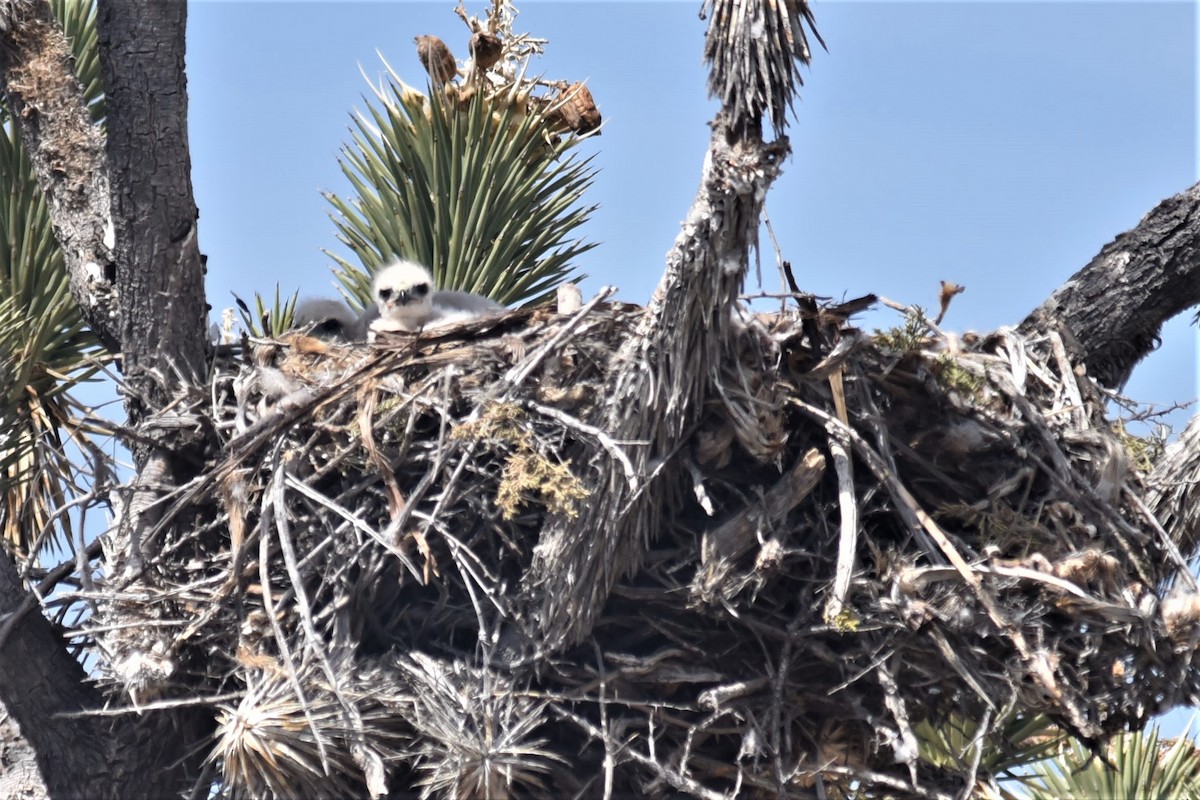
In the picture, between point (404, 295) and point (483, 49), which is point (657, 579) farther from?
→ point (483, 49)

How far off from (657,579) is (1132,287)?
258cm

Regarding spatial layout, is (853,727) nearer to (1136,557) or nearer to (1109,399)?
(1136,557)

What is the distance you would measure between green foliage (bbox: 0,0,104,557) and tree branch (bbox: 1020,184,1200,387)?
13.8ft

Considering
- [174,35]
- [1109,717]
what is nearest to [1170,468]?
[1109,717]

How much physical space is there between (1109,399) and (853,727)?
170cm

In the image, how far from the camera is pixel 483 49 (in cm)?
846

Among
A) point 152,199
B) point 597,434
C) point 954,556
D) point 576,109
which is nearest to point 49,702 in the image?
point 152,199

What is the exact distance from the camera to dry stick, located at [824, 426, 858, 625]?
212 inches

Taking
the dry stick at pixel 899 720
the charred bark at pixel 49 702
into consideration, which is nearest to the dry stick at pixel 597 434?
the dry stick at pixel 899 720

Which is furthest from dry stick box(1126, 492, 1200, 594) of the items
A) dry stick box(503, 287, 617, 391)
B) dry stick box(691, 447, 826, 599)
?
dry stick box(503, 287, 617, 391)

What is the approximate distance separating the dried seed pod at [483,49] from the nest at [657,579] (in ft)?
9.73

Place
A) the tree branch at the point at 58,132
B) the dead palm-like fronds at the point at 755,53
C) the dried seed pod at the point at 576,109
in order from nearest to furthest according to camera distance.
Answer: the dead palm-like fronds at the point at 755,53 → the tree branch at the point at 58,132 → the dried seed pod at the point at 576,109

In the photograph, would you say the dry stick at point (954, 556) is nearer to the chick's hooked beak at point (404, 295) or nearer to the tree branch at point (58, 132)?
the chick's hooked beak at point (404, 295)

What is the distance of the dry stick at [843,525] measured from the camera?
5.39 metres
